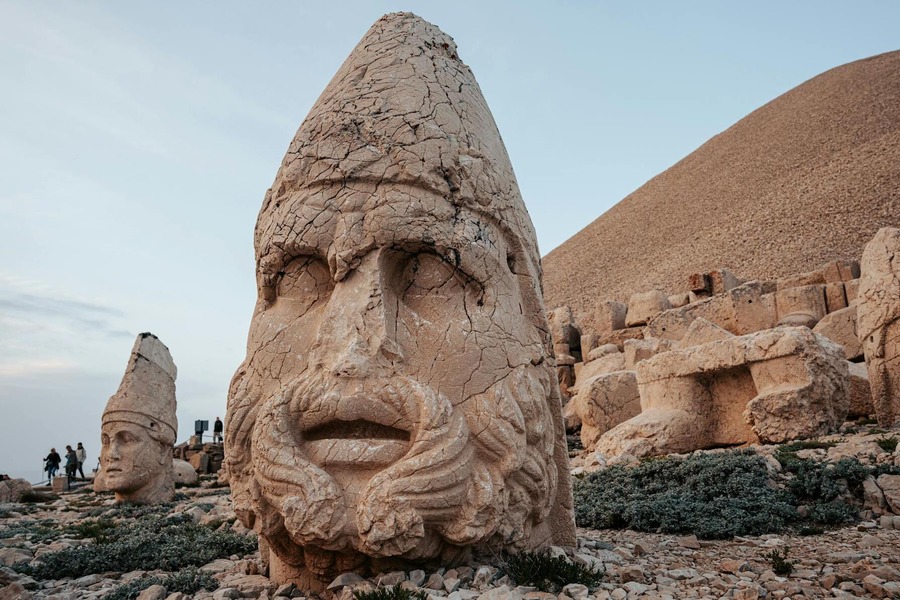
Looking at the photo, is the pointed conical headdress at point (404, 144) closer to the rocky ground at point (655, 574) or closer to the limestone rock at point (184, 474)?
the rocky ground at point (655, 574)

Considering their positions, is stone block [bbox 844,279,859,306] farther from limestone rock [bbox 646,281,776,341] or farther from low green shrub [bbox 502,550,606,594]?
low green shrub [bbox 502,550,606,594]

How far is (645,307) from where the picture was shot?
68.6 feet

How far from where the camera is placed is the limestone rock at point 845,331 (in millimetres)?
13688

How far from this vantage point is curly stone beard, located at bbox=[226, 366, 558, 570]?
119 inches

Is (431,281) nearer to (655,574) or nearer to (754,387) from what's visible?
(655,574)

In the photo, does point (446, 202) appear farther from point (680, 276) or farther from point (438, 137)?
point (680, 276)

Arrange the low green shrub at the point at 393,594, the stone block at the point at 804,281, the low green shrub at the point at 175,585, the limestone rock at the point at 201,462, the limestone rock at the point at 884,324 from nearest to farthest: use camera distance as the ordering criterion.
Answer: the low green shrub at the point at 393,594 → the low green shrub at the point at 175,585 → the limestone rock at the point at 884,324 → the limestone rock at the point at 201,462 → the stone block at the point at 804,281

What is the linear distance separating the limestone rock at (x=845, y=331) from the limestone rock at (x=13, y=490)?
1616cm

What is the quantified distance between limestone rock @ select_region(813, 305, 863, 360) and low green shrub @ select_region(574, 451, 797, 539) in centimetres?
899

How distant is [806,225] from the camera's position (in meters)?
38.4

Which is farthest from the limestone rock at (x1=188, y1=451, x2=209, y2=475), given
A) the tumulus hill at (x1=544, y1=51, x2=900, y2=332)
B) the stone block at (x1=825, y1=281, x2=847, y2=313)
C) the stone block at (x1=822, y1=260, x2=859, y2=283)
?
the tumulus hill at (x1=544, y1=51, x2=900, y2=332)

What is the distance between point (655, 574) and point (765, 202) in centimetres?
4998

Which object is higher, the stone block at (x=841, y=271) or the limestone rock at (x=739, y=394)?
the stone block at (x=841, y=271)

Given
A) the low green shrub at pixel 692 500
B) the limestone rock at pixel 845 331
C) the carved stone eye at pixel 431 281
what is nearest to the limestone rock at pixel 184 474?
the low green shrub at pixel 692 500
